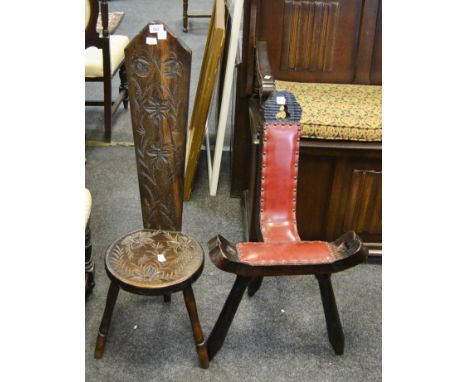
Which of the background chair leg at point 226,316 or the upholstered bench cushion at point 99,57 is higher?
the upholstered bench cushion at point 99,57

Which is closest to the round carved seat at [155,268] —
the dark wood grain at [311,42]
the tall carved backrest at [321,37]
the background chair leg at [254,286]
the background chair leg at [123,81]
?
the background chair leg at [254,286]

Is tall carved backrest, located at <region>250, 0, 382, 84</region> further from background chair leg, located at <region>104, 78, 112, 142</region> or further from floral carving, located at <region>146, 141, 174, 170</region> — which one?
background chair leg, located at <region>104, 78, 112, 142</region>

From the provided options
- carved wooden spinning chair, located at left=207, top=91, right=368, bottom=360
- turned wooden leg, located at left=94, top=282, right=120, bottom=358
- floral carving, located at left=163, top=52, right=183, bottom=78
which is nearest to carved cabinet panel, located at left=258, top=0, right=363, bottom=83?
carved wooden spinning chair, located at left=207, top=91, right=368, bottom=360

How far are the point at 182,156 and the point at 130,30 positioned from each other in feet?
12.7

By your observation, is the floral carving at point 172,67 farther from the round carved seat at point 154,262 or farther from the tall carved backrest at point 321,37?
the tall carved backrest at point 321,37

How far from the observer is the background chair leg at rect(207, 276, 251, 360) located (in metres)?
1.74

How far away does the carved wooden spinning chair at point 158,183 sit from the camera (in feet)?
5.47

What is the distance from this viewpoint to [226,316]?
70.6 inches

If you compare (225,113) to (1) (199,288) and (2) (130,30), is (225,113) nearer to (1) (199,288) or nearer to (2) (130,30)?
(1) (199,288)

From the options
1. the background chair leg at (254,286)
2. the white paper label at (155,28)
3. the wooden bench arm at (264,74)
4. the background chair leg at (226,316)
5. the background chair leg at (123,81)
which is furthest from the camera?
the background chair leg at (123,81)

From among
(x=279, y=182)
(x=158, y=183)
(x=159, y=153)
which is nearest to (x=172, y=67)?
(x=159, y=153)

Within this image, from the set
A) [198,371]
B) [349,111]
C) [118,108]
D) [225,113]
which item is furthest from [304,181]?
[118,108]

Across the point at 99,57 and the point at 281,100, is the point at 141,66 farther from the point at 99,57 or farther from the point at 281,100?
the point at 99,57

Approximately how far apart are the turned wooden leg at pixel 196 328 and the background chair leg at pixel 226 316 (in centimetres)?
4
